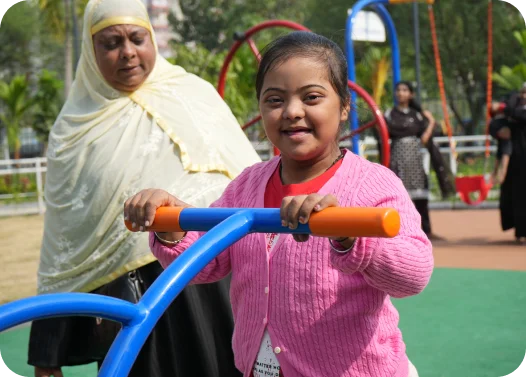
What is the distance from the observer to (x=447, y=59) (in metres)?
30.5

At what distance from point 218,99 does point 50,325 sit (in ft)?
3.75

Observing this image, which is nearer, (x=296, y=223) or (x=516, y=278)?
(x=296, y=223)

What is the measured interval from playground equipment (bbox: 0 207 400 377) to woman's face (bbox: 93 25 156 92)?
1.88m

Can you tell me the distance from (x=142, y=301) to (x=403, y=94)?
7.80 meters

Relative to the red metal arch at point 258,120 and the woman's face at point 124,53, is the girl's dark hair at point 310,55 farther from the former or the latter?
the red metal arch at point 258,120

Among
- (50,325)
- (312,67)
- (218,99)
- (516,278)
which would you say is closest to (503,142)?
(516,278)

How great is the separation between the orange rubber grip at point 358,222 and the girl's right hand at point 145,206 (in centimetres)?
49

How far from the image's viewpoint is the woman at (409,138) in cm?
892

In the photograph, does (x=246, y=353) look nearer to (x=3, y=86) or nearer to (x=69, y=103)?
(x=69, y=103)

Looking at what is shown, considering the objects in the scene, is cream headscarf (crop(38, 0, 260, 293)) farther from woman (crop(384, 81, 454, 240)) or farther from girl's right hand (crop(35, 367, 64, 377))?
woman (crop(384, 81, 454, 240))

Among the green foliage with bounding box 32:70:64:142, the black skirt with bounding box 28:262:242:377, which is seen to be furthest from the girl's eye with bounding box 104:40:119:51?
the green foliage with bounding box 32:70:64:142

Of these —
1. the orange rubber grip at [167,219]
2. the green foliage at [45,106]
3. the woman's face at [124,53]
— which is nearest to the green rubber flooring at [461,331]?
the woman's face at [124,53]

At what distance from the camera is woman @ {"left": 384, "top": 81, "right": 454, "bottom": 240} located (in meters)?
8.92

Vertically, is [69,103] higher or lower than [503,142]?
higher
